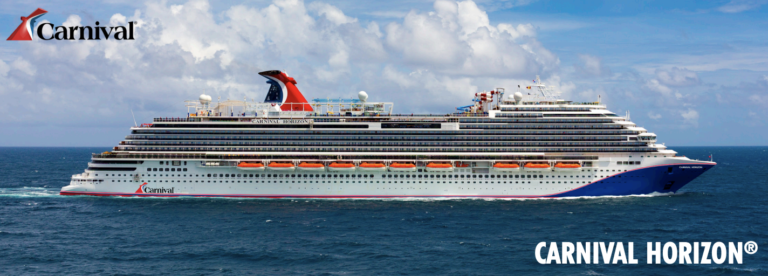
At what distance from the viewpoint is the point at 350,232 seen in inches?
1542

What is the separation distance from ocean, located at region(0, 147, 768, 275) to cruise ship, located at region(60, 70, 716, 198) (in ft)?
5.90

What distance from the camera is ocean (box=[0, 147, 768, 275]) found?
102ft

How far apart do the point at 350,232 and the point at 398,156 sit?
17.0 meters

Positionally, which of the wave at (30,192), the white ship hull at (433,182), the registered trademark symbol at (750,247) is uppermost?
the white ship hull at (433,182)

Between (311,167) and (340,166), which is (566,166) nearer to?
(340,166)

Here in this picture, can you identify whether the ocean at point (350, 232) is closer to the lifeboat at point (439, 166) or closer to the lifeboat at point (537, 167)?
the lifeboat at point (537, 167)

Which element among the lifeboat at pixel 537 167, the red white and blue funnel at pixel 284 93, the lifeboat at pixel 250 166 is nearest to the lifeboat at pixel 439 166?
the lifeboat at pixel 537 167

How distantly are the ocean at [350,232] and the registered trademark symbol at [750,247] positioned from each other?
0.49 m

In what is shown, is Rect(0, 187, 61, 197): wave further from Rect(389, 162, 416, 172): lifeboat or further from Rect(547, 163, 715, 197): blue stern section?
Rect(547, 163, 715, 197): blue stern section

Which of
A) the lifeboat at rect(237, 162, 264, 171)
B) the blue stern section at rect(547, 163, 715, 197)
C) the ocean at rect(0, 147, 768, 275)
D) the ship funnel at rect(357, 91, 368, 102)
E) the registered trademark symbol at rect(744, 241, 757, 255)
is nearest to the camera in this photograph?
the ocean at rect(0, 147, 768, 275)

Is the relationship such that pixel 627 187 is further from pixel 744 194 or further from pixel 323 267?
pixel 323 267

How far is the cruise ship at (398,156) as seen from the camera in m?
53.4

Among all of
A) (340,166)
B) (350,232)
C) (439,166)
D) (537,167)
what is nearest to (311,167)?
(340,166)

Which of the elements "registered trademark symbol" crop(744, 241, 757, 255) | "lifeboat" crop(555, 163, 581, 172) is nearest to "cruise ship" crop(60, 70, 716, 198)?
"lifeboat" crop(555, 163, 581, 172)
